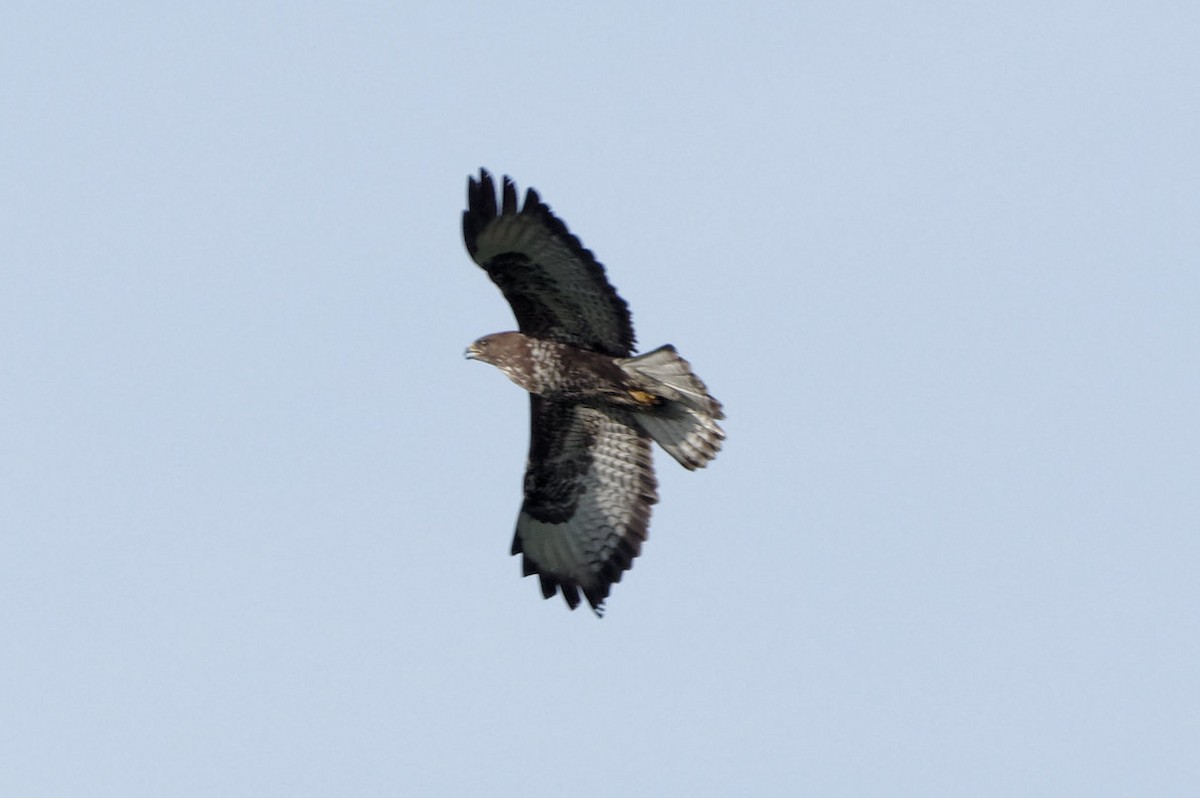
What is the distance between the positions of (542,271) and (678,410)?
1455 mm

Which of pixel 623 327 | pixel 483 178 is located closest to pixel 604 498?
pixel 623 327

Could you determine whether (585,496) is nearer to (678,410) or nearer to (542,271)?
(678,410)

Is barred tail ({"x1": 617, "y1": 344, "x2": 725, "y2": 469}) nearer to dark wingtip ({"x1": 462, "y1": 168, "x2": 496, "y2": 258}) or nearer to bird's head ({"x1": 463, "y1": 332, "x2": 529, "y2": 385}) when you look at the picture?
bird's head ({"x1": 463, "y1": 332, "x2": 529, "y2": 385})

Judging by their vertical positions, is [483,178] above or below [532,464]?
above

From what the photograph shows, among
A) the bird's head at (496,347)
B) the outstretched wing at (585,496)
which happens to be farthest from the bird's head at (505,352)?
the outstretched wing at (585,496)

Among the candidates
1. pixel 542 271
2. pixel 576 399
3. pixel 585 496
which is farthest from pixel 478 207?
pixel 585 496

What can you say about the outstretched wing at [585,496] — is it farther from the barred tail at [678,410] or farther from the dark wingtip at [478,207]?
the dark wingtip at [478,207]

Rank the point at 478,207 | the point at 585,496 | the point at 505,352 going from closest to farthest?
the point at 478,207 → the point at 505,352 → the point at 585,496

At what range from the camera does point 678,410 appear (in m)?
15.0

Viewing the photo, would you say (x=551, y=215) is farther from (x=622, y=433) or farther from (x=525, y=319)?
(x=622, y=433)

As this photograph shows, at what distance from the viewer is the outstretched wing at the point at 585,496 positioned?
51.0 feet

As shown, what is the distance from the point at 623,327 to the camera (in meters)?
14.7

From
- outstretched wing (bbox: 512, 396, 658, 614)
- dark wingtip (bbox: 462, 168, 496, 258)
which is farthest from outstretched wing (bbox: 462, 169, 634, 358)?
outstretched wing (bbox: 512, 396, 658, 614)

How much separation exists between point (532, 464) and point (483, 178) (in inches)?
97.5
